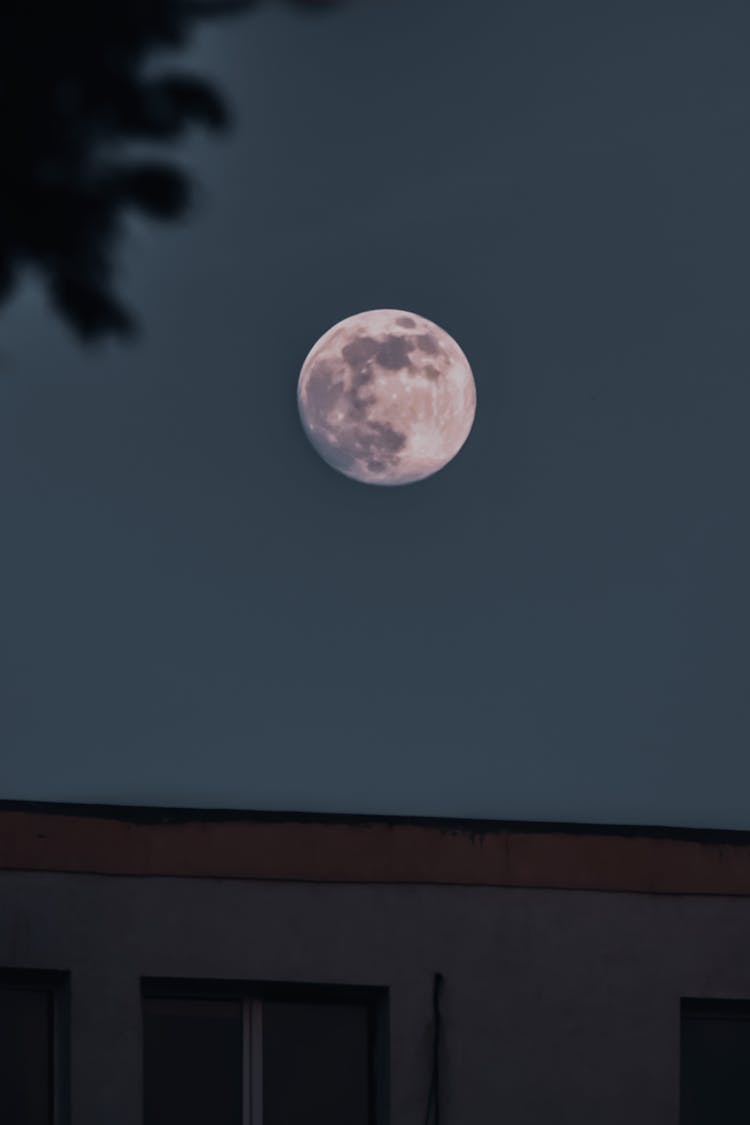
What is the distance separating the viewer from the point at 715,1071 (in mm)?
12570

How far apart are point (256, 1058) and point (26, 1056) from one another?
1392 mm

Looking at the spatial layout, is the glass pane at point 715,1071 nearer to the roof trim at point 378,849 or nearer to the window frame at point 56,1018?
the roof trim at point 378,849

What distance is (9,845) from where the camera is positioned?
12.2 meters

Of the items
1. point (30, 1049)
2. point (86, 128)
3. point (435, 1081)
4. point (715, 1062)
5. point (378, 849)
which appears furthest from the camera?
point (715, 1062)

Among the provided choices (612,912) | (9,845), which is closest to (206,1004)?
(9,845)

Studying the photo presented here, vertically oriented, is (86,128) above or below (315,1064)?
above

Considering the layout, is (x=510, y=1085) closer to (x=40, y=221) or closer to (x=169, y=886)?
(x=169, y=886)

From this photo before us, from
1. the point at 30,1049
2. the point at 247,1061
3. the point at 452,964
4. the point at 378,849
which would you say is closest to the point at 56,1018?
the point at 30,1049

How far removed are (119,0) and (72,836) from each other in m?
8.30

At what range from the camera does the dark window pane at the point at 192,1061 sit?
1216 centimetres

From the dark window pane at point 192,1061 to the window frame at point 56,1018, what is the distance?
18.9 inches

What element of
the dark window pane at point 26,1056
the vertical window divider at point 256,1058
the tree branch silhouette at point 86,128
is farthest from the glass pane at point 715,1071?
the tree branch silhouette at point 86,128

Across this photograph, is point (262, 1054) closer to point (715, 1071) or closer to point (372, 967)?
point (372, 967)

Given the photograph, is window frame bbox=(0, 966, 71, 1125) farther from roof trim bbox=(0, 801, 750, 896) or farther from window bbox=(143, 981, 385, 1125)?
roof trim bbox=(0, 801, 750, 896)
